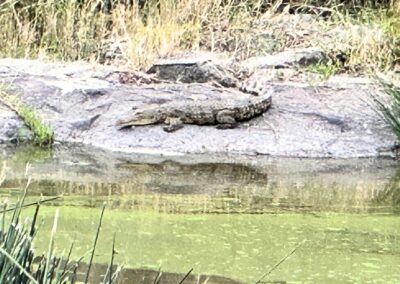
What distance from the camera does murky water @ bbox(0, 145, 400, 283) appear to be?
9.93 feet

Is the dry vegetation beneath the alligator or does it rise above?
above

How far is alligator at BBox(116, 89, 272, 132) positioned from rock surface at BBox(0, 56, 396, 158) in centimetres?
5

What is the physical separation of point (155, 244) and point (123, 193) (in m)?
0.99

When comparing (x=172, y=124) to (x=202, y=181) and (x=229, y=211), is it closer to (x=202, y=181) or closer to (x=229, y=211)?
(x=202, y=181)

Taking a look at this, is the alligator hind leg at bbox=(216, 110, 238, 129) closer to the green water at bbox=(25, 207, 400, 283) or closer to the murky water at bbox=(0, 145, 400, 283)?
the murky water at bbox=(0, 145, 400, 283)

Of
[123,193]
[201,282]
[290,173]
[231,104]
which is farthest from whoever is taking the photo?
[231,104]

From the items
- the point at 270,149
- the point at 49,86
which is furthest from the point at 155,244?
the point at 49,86

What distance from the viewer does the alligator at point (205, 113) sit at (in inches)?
233

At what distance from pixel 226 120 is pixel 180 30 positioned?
7.14 feet

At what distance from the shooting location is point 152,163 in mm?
5008

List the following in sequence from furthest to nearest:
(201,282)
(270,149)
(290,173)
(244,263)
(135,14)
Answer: (135,14)
(270,149)
(290,173)
(244,263)
(201,282)

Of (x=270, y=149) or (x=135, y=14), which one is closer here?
(x=270, y=149)

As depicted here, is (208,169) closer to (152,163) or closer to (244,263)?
(152,163)

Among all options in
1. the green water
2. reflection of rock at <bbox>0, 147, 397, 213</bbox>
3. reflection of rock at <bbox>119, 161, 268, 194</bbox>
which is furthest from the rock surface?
the green water
